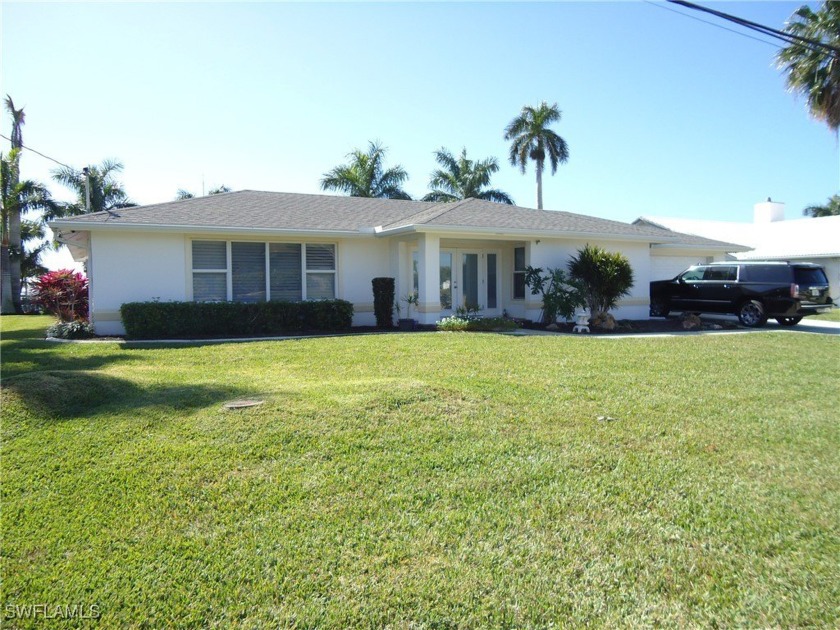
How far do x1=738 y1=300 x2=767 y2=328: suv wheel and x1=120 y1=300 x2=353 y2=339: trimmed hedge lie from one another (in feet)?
38.0

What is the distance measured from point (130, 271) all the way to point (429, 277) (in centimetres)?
768

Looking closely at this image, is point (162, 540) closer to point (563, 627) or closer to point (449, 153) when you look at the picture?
point (563, 627)

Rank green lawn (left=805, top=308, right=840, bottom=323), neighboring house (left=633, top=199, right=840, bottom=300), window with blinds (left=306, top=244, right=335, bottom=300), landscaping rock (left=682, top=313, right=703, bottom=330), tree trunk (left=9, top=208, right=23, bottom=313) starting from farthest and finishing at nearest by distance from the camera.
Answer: tree trunk (left=9, top=208, right=23, bottom=313) < neighboring house (left=633, top=199, right=840, bottom=300) < green lawn (left=805, top=308, right=840, bottom=323) < landscaping rock (left=682, top=313, right=703, bottom=330) < window with blinds (left=306, top=244, right=335, bottom=300)

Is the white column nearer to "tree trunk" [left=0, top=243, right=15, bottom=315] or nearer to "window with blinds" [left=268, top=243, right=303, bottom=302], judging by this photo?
"window with blinds" [left=268, top=243, right=303, bottom=302]

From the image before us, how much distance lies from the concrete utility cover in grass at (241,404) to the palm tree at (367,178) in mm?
29938

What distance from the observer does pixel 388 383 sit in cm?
716

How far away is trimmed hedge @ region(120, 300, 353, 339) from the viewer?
13.3 meters

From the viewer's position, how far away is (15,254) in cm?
2939

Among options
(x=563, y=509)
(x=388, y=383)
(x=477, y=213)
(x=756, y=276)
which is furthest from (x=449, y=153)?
(x=563, y=509)

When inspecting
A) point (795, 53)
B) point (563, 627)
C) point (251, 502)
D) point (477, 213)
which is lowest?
point (563, 627)

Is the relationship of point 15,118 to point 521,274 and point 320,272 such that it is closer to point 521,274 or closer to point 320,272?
point 320,272

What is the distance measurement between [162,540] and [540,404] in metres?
4.27

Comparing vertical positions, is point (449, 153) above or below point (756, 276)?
above

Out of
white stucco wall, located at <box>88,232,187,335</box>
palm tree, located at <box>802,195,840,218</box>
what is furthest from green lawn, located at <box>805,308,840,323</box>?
palm tree, located at <box>802,195,840,218</box>
